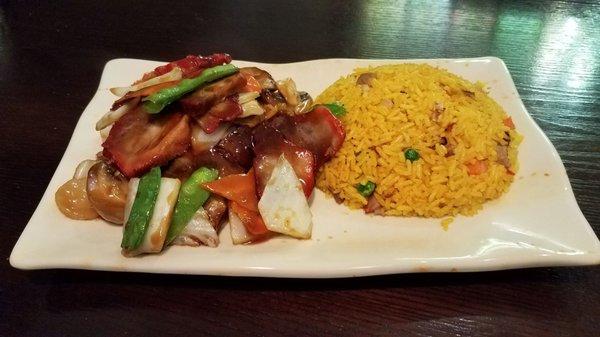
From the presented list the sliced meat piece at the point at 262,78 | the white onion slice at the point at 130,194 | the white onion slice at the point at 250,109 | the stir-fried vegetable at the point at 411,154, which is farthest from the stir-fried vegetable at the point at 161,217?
the stir-fried vegetable at the point at 411,154

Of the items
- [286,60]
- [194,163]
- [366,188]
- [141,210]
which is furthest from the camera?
[286,60]

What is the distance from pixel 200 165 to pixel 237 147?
196 millimetres

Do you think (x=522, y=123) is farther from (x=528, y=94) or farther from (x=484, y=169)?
(x=528, y=94)

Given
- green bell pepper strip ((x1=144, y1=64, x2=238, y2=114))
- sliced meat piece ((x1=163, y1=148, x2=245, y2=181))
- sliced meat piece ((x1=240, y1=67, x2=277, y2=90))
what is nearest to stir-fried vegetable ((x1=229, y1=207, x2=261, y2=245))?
sliced meat piece ((x1=163, y1=148, x2=245, y2=181))

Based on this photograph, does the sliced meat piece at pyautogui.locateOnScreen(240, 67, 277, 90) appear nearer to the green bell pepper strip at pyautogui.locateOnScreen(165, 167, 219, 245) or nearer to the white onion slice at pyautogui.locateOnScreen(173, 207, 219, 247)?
the green bell pepper strip at pyautogui.locateOnScreen(165, 167, 219, 245)

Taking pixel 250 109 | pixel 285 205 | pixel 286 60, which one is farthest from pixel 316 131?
pixel 286 60

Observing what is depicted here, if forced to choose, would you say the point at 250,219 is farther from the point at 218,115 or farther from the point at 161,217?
the point at 218,115

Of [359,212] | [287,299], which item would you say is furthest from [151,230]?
[359,212]

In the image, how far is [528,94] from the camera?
3.84 m

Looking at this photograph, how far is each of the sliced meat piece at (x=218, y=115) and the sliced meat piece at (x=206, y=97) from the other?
2 centimetres

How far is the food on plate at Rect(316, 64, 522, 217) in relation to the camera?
2.58 m

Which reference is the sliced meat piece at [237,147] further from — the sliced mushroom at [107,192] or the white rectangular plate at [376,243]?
the sliced mushroom at [107,192]

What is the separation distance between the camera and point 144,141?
2506mm

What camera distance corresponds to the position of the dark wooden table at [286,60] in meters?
2.27
